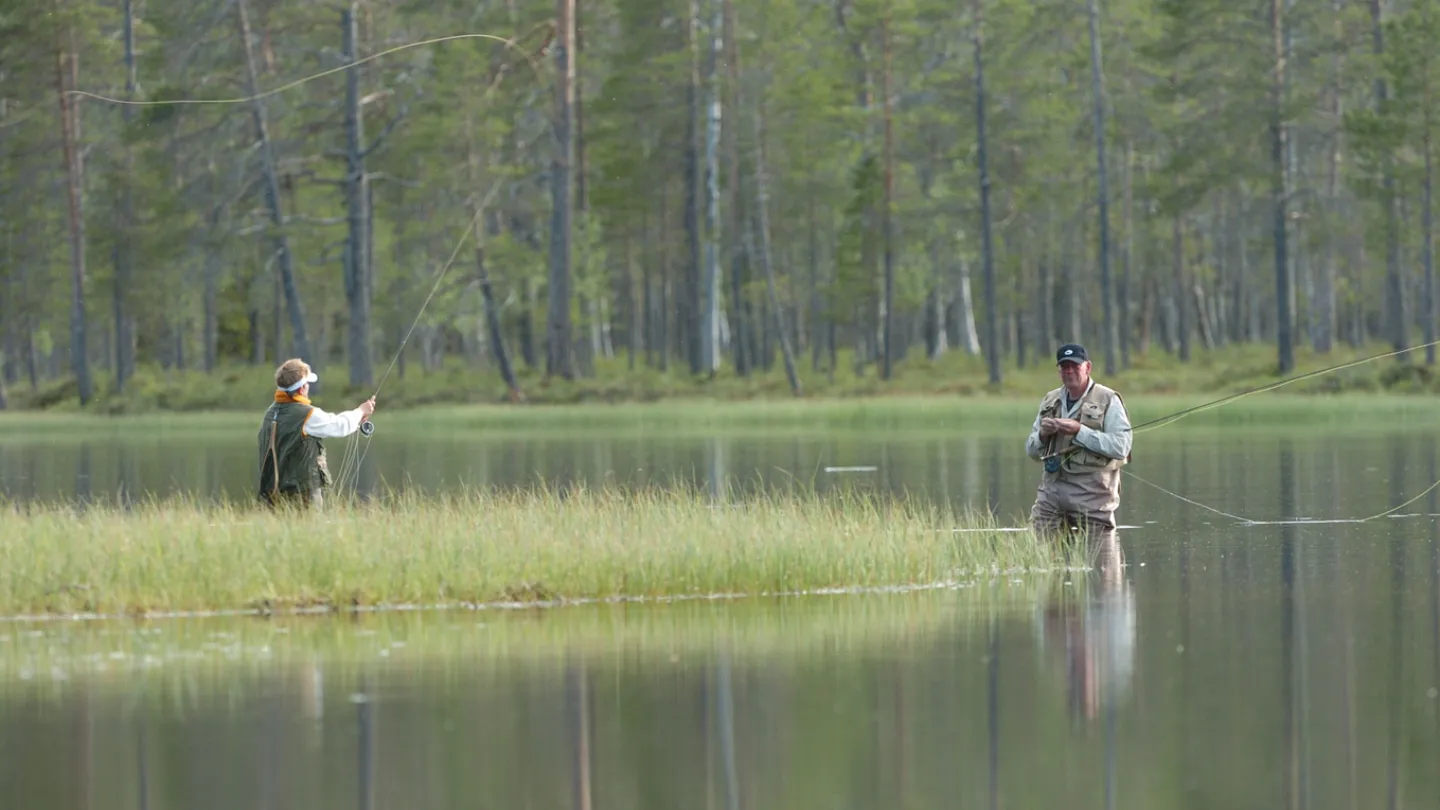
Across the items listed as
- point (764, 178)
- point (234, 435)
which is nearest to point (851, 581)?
point (234, 435)

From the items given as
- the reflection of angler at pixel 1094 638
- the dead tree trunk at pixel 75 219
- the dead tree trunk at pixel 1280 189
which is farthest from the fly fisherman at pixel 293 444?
the dead tree trunk at pixel 75 219

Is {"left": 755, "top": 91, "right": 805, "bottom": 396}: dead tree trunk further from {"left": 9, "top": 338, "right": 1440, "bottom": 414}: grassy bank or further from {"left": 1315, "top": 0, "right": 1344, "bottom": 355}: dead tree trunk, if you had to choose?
{"left": 1315, "top": 0, "right": 1344, "bottom": 355}: dead tree trunk

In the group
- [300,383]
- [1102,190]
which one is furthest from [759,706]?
[1102,190]

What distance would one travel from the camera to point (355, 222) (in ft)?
181

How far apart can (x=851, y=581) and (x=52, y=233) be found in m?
55.0

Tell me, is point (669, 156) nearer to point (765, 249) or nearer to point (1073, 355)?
point (765, 249)

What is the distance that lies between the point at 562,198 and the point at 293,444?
38487mm

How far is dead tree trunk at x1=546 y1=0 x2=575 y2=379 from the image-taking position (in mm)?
52219

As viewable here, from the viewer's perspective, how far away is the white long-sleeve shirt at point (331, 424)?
16281mm

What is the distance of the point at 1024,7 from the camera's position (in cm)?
6191

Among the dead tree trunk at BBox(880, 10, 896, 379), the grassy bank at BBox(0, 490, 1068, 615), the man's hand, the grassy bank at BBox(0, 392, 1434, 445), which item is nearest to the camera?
the grassy bank at BBox(0, 490, 1068, 615)

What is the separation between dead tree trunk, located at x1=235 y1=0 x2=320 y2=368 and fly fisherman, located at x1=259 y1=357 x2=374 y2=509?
37.9 meters

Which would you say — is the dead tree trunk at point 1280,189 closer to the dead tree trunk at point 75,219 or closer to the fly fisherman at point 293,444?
the dead tree trunk at point 75,219

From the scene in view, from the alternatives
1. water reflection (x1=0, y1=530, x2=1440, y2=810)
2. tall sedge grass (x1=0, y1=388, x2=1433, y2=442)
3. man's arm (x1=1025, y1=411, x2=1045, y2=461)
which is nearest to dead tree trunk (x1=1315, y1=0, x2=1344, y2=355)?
tall sedge grass (x1=0, y1=388, x2=1433, y2=442)
